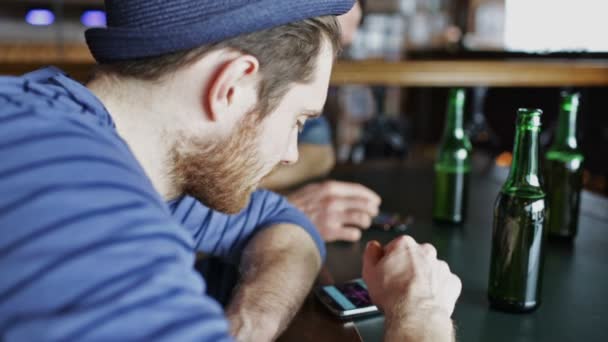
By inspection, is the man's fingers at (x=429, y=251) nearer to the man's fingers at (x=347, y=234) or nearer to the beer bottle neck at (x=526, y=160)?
the beer bottle neck at (x=526, y=160)

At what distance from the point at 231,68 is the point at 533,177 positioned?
44 centimetres

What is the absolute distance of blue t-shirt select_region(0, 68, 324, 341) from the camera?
1.47ft

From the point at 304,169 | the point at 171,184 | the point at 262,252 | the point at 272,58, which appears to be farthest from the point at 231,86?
the point at 304,169

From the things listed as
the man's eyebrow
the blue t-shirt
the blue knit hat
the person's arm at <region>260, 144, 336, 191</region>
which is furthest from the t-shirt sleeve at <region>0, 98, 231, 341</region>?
the person's arm at <region>260, 144, 336, 191</region>

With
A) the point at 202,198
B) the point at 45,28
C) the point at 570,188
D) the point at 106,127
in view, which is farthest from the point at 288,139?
the point at 45,28

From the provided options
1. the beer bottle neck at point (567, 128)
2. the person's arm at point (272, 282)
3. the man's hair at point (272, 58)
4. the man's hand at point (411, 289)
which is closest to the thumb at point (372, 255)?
the man's hand at point (411, 289)

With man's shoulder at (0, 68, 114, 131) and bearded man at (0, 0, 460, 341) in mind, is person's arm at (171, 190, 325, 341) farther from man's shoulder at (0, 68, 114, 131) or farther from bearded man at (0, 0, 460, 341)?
man's shoulder at (0, 68, 114, 131)

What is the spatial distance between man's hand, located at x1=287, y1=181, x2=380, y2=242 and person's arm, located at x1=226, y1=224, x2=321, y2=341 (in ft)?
0.34

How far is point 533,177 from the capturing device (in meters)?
0.85

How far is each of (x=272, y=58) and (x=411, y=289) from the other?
0.33m

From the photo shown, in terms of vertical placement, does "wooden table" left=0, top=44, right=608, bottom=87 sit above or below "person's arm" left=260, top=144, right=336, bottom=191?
above

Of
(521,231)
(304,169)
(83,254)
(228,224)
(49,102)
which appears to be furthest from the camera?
(304,169)

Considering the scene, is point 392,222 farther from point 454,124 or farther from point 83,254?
point 83,254

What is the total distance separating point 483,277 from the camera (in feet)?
3.10
